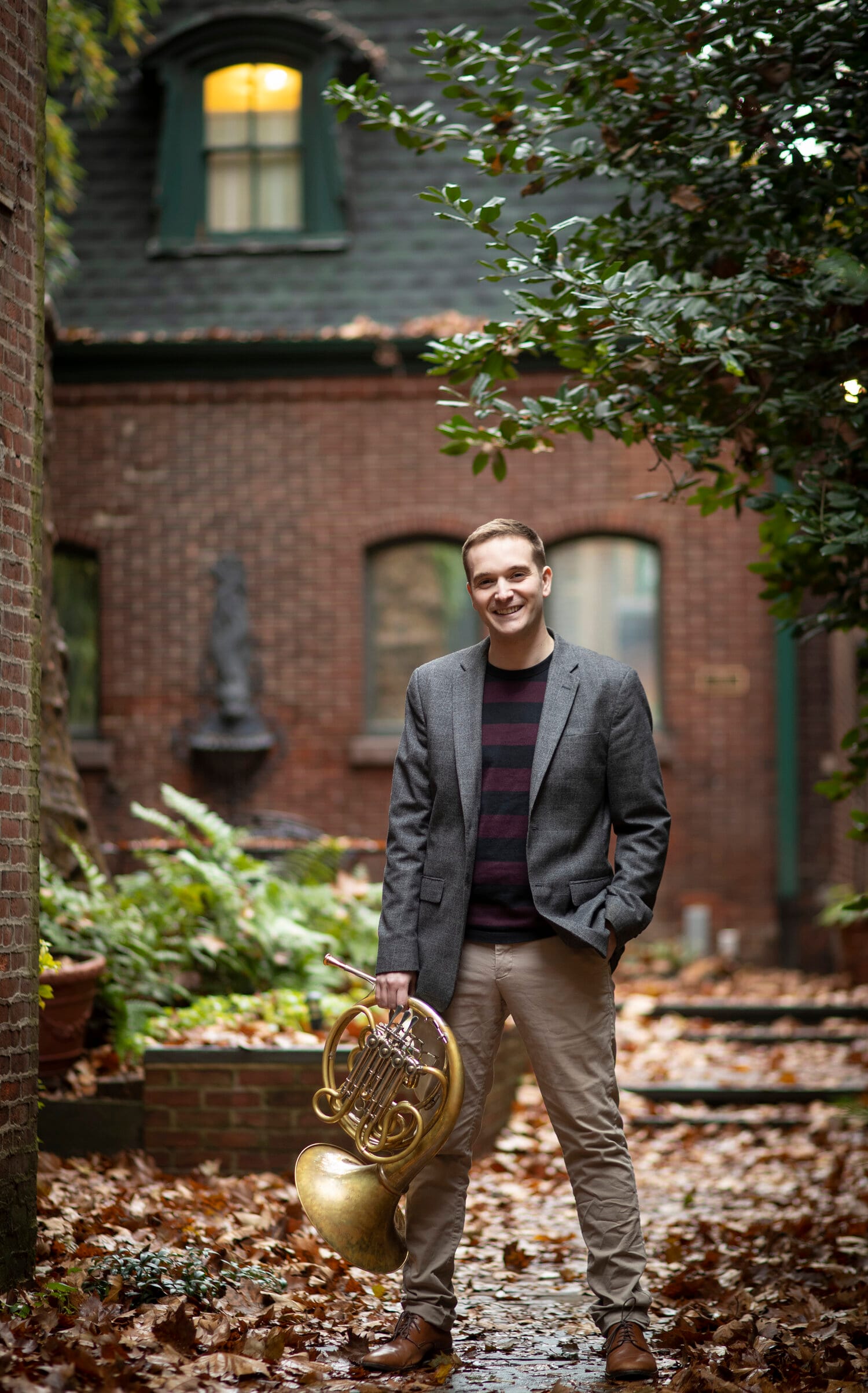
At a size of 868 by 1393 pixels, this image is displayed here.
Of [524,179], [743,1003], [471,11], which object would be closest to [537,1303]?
[743,1003]

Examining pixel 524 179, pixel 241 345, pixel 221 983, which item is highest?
pixel 524 179

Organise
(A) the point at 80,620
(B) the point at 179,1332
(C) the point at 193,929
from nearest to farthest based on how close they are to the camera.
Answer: (B) the point at 179,1332, (C) the point at 193,929, (A) the point at 80,620

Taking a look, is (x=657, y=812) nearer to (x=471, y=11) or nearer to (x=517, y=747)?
(x=517, y=747)

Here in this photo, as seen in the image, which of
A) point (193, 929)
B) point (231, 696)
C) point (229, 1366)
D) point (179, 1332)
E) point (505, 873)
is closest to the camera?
point (229, 1366)

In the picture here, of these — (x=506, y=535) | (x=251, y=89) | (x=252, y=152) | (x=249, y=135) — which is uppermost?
(x=251, y=89)

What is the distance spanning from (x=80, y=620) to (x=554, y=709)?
394 inches

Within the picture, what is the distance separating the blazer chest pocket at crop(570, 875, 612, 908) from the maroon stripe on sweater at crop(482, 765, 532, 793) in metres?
0.29

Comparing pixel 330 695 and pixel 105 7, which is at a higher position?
pixel 105 7

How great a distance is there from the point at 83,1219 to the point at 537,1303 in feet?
4.95

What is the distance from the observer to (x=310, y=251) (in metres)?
13.1

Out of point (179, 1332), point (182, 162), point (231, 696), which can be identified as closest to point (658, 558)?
point (231, 696)

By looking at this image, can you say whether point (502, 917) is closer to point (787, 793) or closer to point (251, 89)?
point (787, 793)

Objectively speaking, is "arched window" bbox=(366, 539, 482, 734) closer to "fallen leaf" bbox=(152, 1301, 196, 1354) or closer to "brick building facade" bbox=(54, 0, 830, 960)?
"brick building facade" bbox=(54, 0, 830, 960)

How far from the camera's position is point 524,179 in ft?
42.1
